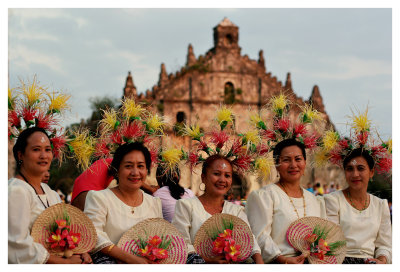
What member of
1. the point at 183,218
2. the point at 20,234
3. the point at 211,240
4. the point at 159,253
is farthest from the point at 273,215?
the point at 20,234

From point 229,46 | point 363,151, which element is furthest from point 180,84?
point 363,151

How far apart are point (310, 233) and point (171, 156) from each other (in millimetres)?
1585

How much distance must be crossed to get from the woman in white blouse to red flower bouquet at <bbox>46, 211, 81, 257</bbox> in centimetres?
270

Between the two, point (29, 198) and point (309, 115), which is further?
point (309, 115)

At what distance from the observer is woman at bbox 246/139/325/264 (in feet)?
19.0

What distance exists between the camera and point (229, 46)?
33469mm

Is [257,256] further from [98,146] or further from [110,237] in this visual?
[98,146]

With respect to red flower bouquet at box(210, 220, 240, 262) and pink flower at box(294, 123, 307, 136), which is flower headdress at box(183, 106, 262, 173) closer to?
pink flower at box(294, 123, 307, 136)

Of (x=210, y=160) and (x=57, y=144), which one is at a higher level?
(x=57, y=144)

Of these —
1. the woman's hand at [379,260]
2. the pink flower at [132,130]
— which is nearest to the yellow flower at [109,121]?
the pink flower at [132,130]

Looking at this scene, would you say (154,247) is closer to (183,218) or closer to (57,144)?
(183,218)

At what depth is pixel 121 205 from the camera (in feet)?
18.2

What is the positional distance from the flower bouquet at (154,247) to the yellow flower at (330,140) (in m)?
2.21

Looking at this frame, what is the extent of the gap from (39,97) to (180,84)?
87.2 feet
